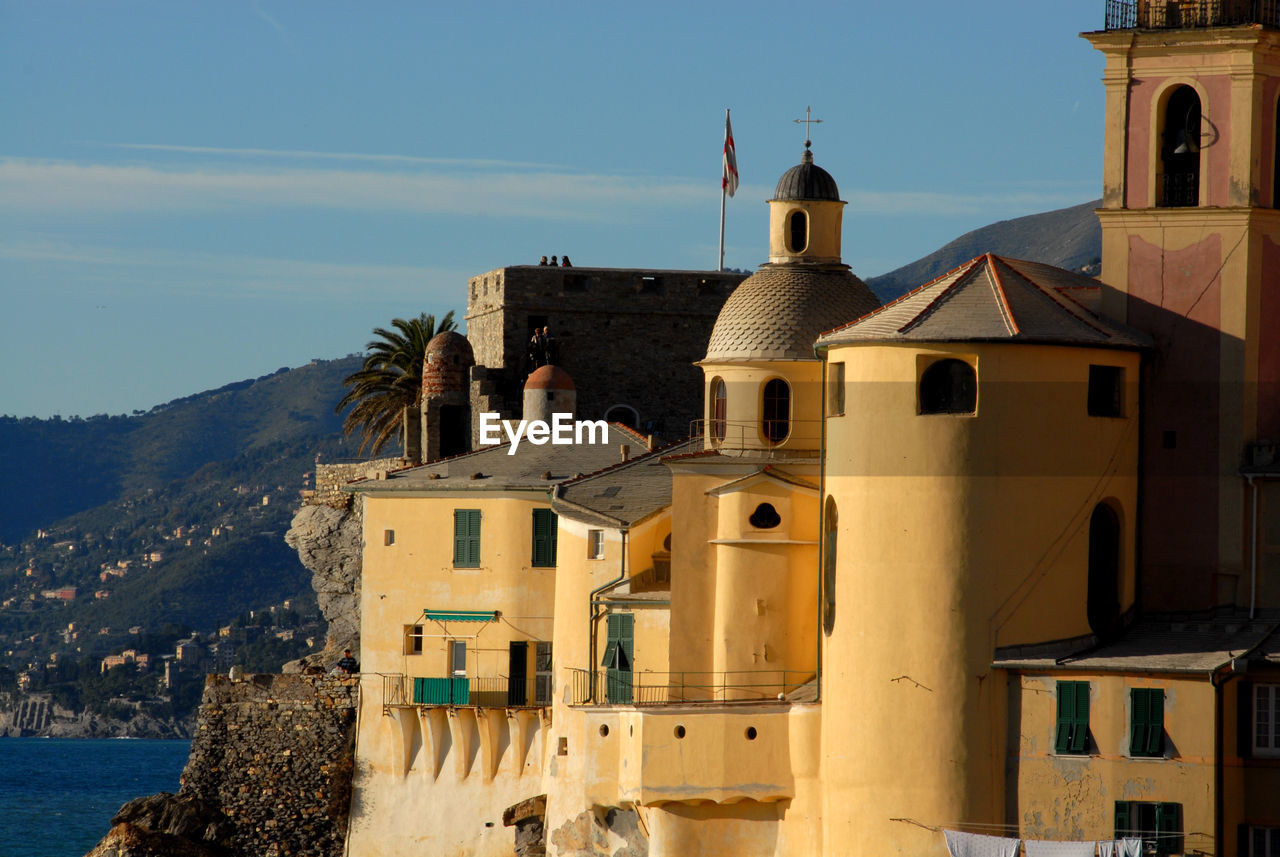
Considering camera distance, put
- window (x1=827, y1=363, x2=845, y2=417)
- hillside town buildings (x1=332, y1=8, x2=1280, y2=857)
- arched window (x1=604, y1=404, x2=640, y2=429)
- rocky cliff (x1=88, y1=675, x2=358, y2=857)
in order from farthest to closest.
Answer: arched window (x1=604, y1=404, x2=640, y2=429) → rocky cliff (x1=88, y1=675, x2=358, y2=857) → window (x1=827, y1=363, x2=845, y2=417) → hillside town buildings (x1=332, y1=8, x2=1280, y2=857)

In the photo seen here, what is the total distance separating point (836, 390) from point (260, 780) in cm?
2587

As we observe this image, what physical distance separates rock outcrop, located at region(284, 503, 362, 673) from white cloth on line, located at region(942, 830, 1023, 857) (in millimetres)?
33165

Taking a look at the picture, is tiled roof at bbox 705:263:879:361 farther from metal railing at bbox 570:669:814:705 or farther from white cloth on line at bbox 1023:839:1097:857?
white cloth on line at bbox 1023:839:1097:857

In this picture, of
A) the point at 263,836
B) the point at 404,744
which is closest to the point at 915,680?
the point at 404,744

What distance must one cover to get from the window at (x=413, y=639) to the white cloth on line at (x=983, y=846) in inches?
855

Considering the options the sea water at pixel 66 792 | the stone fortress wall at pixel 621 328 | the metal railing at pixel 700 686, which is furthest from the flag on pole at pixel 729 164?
the sea water at pixel 66 792

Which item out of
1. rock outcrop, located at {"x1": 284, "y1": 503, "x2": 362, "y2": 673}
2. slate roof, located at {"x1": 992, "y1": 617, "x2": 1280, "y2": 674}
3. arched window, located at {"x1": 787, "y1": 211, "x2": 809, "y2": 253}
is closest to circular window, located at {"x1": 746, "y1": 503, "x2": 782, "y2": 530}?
arched window, located at {"x1": 787, "y1": 211, "x2": 809, "y2": 253}

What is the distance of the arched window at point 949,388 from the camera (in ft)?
142

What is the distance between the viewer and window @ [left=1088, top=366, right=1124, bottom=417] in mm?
44219

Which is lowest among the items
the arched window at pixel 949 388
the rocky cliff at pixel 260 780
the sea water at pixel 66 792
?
the sea water at pixel 66 792

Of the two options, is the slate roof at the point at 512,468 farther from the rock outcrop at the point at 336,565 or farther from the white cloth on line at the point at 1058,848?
the white cloth on line at the point at 1058,848

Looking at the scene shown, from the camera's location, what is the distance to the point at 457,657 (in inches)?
2361

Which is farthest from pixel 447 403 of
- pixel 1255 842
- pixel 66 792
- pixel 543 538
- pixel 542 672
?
pixel 66 792

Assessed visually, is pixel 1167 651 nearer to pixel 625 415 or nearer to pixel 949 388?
pixel 949 388
